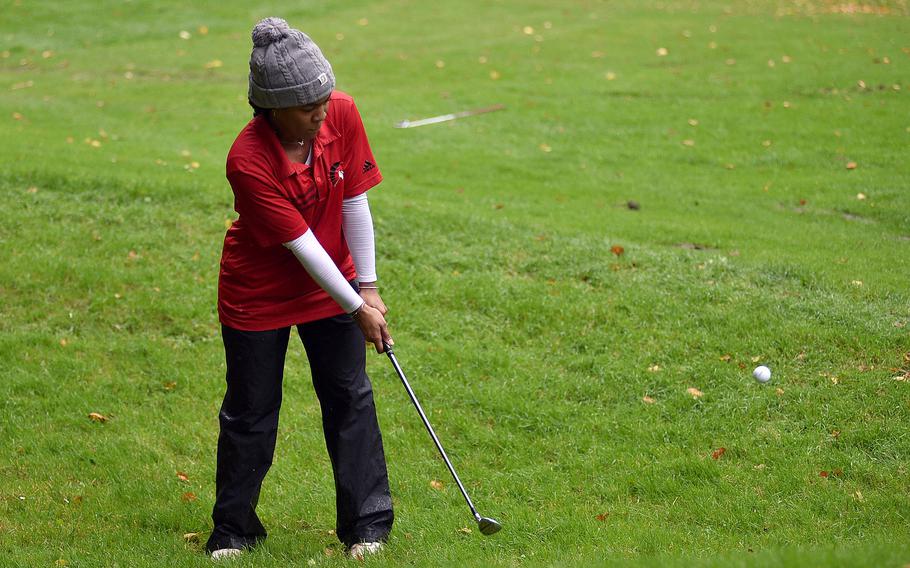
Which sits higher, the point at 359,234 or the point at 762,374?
the point at 359,234

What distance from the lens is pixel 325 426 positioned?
464 cm

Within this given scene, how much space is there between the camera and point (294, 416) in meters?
6.30

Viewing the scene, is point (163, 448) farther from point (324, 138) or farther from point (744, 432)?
point (744, 432)

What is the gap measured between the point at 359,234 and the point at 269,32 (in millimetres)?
1012

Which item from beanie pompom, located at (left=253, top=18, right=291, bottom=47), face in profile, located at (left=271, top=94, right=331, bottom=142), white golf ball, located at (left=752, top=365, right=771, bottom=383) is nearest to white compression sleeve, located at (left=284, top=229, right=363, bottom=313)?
face in profile, located at (left=271, top=94, right=331, bottom=142)

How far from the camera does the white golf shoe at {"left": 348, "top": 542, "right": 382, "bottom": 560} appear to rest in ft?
14.6

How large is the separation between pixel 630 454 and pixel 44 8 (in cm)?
2030

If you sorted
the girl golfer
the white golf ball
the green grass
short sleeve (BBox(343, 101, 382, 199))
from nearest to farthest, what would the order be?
1. the girl golfer
2. short sleeve (BBox(343, 101, 382, 199))
3. the green grass
4. the white golf ball

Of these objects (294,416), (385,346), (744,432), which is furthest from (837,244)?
(385,346)

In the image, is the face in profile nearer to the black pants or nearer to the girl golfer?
the girl golfer

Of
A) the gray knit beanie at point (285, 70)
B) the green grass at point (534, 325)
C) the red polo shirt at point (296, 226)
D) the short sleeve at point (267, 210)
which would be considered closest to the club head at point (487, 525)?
the green grass at point (534, 325)

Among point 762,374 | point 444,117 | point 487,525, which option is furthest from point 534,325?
point 444,117

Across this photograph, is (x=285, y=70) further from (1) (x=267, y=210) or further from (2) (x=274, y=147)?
(1) (x=267, y=210)

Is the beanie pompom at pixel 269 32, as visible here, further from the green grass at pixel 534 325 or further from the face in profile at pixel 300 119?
the green grass at pixel 534 325
